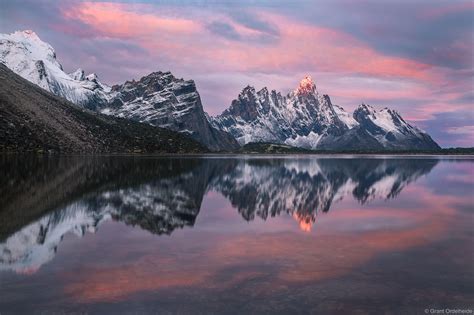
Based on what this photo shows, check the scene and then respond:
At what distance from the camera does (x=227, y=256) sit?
3278cm

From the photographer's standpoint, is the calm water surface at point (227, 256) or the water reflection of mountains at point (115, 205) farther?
the water reflection of mountains at point (115, 205)

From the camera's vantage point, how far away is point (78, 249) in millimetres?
34469

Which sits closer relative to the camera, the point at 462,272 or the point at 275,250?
the point at 462,272

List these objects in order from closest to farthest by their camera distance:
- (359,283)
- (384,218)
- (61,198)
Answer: (359,283), (384,218), (61,198)

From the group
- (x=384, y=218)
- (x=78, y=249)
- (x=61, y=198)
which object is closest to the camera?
(x=78, y=249)

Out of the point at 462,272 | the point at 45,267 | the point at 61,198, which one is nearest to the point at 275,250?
the point at 462,272

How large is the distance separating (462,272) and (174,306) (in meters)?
17.6

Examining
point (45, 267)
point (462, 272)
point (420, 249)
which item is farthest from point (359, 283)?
point (45, 267)

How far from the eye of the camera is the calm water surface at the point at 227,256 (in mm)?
23031

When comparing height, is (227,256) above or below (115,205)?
above

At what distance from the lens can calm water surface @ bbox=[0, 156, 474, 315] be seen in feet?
75.6

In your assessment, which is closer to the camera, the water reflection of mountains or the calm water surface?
the calm water surface

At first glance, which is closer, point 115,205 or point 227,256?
point 227,256

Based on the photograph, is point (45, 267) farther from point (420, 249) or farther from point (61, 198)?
point (61, 198)
